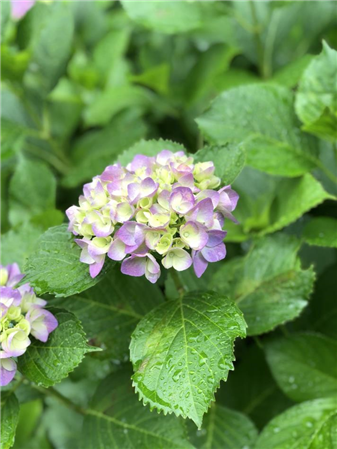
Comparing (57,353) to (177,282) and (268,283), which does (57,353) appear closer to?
(177,282)

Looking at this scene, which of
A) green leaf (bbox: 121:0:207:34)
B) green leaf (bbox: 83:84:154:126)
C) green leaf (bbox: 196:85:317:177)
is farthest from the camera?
green leaf (bbox: 83:84:154:126)

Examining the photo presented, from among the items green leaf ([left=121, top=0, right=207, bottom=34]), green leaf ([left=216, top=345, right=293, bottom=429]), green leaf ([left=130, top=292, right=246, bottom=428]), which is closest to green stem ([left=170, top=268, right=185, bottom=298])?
green leaf ([left=130, top=292, right=246, bottom=428])

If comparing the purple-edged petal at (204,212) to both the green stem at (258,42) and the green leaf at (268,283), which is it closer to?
the green leaf at (268,283)

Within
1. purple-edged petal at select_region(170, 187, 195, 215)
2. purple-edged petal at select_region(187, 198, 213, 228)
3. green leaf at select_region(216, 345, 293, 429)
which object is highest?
purple-edged petal at select_region(170, 187, 195, 215)

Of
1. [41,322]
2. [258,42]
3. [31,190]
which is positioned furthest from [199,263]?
[258,42]

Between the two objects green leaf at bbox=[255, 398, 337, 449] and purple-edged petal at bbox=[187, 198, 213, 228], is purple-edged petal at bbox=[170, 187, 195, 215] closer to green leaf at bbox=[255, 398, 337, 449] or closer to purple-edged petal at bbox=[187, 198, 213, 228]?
purple-edged petal at bbox=[187, 198, 213, 228]
